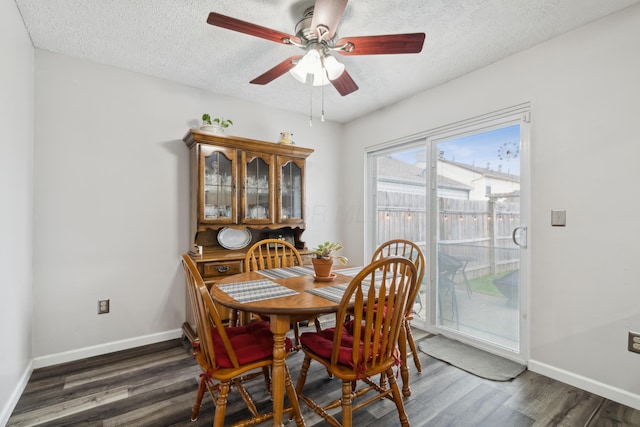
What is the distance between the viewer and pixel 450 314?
9.96ft

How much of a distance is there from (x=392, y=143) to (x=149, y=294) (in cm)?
299

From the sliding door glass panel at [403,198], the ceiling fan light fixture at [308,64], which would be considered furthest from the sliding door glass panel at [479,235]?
the ceiling fan light fixture at [308,64]

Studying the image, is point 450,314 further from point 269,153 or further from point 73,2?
point 73,2

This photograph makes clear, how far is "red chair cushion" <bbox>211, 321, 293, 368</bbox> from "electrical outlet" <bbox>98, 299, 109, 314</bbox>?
1.55 metres

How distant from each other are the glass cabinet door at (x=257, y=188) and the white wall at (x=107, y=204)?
23.2 inches

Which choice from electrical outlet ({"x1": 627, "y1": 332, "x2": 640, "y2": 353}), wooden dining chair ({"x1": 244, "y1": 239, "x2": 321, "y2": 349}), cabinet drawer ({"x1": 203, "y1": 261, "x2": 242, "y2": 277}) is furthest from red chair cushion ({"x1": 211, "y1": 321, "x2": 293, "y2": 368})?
electrical outlet ({"x1": 627, "y1": 332, "x2": 640, "y2": 353})

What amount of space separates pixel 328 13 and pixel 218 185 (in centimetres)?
192

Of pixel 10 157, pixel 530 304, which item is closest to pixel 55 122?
pixel 10 157

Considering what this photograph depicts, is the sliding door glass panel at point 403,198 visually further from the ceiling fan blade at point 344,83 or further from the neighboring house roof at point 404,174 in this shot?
the ceiling fan blade at point 344,83

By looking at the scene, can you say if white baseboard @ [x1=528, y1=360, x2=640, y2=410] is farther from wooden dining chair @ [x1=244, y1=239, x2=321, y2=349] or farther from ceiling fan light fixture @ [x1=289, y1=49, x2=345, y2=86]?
ceiling fan light fixture @ [x1=289, y1=49, x2=345, y2=86]

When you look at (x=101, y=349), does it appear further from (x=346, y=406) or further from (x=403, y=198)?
(x=403, y=198)

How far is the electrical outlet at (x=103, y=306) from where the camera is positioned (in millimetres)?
2648

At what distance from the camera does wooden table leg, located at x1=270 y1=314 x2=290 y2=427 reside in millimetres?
1484

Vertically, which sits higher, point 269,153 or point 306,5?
point 306,5
